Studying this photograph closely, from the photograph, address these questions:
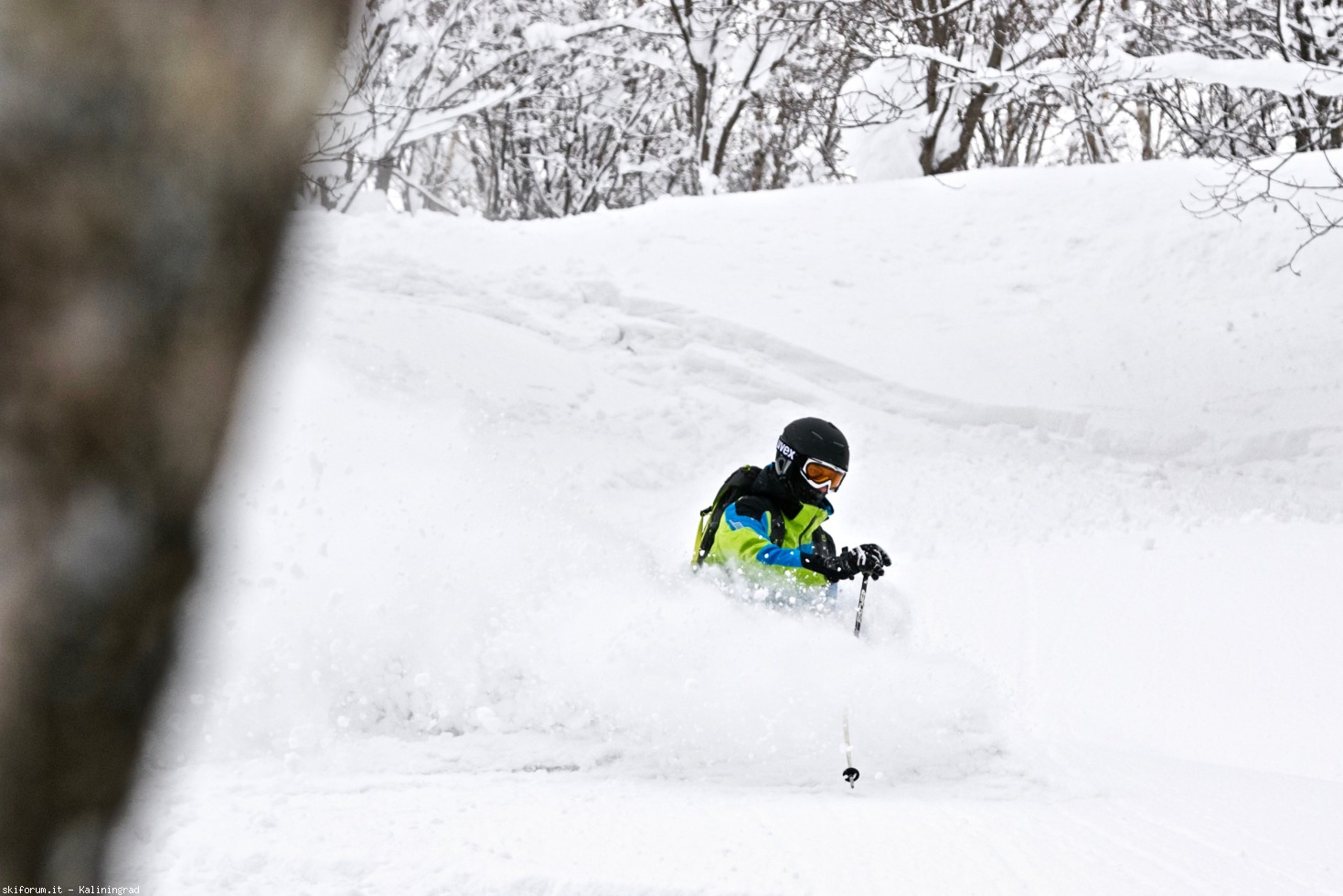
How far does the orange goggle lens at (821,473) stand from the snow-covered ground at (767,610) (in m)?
0.72

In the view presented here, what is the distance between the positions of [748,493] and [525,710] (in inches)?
65.5

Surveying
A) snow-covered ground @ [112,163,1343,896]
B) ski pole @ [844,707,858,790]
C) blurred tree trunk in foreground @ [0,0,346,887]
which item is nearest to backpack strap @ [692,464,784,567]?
snow-covered ground @ [112,163,1343,896]

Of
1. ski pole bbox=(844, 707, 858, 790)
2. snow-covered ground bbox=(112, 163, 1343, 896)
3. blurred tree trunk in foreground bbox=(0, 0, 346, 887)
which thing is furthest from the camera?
ski pole bbox=(844, 707, 858, 790)

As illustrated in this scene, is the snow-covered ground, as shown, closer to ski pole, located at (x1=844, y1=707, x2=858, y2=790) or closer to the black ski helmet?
ski pole, located at (x1=844, y1=707, x2=858, y2=790)

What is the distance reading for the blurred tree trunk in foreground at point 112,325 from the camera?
0.49 m

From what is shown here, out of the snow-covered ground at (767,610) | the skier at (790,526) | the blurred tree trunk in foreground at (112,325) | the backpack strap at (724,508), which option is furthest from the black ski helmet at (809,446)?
the blurred tree trunk in foreground at (112,325)

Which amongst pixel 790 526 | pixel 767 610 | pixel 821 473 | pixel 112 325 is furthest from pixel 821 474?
pixel 112 325

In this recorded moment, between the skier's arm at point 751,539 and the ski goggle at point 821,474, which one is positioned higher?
the ski goggle at point 821,474

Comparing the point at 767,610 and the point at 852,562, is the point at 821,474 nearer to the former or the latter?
the point at 852,562

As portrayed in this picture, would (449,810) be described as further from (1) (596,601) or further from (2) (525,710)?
(1) (596,601)

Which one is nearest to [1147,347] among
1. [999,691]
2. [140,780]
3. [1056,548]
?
[1056,548]

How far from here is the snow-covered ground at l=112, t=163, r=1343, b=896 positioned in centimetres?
351

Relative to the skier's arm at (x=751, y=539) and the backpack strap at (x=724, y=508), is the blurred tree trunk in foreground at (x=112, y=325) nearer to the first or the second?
the skier's arm at (x=751, y=539)

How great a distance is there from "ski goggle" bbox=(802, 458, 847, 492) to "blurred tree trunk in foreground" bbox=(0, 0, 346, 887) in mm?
5258
